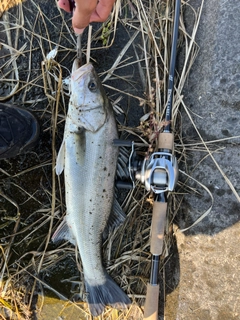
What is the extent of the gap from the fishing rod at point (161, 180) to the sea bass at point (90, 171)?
304mm

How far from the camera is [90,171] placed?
2.07 meters

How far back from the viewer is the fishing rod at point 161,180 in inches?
73.2

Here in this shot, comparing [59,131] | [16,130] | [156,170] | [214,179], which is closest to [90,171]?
[156,170]

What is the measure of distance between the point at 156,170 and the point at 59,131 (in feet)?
3.18

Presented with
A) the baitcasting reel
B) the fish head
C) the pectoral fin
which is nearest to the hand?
the fish head

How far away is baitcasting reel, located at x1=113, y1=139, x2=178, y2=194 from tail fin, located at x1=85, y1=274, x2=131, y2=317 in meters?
0.88

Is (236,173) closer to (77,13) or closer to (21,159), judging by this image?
(77,13)

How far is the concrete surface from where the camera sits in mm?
2223

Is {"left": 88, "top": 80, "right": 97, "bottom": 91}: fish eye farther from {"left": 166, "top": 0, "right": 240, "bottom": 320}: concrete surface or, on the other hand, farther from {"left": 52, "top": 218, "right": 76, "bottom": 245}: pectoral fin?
{"left": 52, "top": 218, "right": 76, "bottom": 245}: pectoral fin

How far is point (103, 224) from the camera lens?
2197 mm

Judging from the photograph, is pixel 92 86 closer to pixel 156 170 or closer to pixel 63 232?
pixel 156 170

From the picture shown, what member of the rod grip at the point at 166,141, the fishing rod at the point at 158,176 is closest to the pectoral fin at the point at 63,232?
the fishing rod at the point at 158,176

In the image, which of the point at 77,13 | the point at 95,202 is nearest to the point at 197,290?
the point at 95,202

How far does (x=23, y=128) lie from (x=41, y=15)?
3.11 feet
